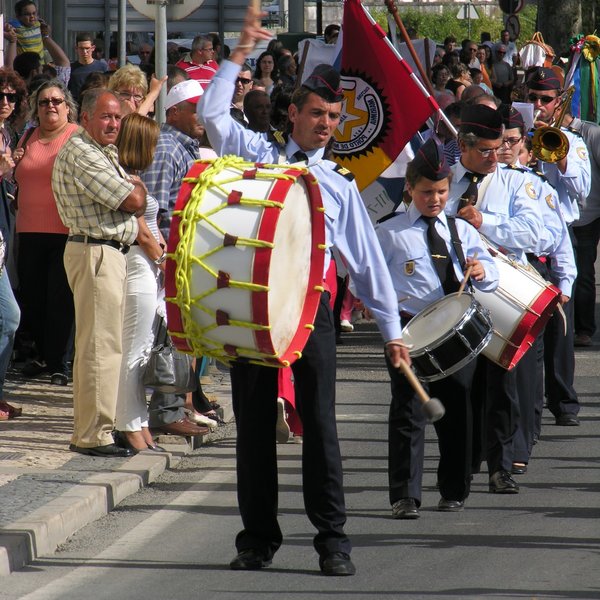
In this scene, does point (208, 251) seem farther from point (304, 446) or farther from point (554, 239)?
point (554, 239)

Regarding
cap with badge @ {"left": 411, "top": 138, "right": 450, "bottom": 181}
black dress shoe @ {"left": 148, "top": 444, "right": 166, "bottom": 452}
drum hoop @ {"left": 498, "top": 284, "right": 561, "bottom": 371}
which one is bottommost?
black dress shoe @ {"left": 148, "top": 444, "right": 166, "bottom": 452}

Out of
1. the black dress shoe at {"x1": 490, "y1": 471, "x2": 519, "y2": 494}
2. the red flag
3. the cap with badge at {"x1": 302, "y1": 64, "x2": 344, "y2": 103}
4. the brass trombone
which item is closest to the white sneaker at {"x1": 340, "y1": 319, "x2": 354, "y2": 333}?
the red flag

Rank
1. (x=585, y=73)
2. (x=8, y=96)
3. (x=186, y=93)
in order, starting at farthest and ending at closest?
(x=585, y=73)
(x=8, y=96)
(x=186, y=93)

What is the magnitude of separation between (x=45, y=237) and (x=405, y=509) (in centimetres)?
430

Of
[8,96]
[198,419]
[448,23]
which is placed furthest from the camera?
[448,23]

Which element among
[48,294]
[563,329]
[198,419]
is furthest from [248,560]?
[48,294]

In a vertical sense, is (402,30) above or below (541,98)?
above

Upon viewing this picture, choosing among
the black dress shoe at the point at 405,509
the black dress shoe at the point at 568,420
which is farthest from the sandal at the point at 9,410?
the black dress shoe at the point at 568,420

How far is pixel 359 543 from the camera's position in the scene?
7.04m

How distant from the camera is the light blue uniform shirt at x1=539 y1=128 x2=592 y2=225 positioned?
1044 centimetres

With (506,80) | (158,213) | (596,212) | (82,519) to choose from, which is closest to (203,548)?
(82,519)

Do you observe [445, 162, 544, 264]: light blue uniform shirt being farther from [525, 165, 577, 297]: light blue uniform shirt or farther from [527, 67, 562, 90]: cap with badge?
[527, 67, 562, 90]: cap with badge

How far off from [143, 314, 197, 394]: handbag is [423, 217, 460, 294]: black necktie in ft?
5.99

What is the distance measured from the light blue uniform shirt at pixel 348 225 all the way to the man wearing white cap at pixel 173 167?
258 cm
